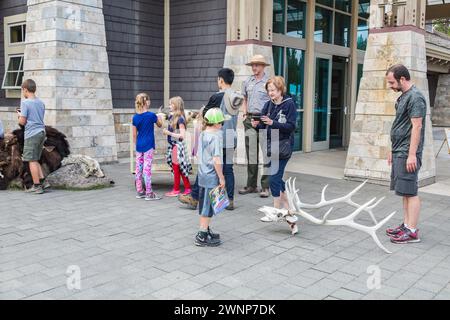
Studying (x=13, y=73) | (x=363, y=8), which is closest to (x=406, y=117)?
(x=13, y=73)

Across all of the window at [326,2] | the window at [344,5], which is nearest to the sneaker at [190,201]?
the window at [326,2]

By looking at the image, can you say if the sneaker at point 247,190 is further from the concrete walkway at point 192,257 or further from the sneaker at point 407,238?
the sneaker at point 407,238

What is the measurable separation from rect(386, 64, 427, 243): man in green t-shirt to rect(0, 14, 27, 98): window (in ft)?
28.6

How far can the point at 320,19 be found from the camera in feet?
40.0

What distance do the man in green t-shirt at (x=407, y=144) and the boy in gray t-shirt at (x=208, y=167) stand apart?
1.82 meters

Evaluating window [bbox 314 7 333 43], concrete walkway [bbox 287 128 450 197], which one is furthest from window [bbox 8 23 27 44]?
window [bbox 314 7 333 43]

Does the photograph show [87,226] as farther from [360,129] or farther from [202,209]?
[360,129]

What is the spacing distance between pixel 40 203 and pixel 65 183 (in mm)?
1043

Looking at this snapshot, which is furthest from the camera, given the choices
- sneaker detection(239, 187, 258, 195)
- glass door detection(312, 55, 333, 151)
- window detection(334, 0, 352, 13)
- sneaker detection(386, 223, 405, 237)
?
window detection(334, 0, 352, 13)

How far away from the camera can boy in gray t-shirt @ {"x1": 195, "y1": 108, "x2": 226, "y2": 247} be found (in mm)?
4797

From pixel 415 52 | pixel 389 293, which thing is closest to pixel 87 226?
pixel 389 293

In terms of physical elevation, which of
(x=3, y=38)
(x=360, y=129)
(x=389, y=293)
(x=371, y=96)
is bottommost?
(x=389, y=293)

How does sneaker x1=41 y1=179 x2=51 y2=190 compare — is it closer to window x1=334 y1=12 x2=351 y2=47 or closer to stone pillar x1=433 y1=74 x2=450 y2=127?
window x1=334 y1=12 x2=351 y2=47

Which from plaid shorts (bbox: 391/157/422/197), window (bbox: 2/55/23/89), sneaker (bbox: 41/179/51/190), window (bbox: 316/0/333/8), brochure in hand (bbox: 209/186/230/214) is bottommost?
sneaker (bbox: 41/179/51/190)
